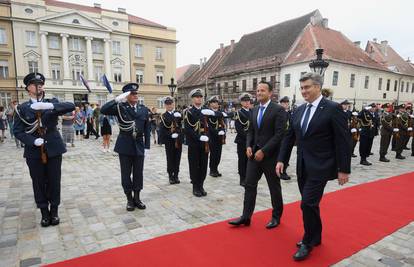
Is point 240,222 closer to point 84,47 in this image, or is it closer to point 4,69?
point 84,47

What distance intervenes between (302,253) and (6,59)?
131ft

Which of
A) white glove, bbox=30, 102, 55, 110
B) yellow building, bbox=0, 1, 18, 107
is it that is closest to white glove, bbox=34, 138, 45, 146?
white glove, bbox=30, 102, 55, 110

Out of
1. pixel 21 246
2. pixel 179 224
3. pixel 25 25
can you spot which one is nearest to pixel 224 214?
pixel 179 224

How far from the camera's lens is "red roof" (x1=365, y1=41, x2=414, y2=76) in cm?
4097

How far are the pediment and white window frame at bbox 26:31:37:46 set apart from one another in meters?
1.92

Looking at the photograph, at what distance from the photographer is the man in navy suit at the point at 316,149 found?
2.94m

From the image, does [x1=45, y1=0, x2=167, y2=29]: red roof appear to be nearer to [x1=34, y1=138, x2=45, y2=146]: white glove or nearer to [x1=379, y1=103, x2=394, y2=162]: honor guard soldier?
[x1=379, y1=103, x2=394, y2=162]: honor guard soldier

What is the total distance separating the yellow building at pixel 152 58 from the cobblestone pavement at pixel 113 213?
34160 millimetres

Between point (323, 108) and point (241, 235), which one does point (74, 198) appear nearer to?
point (241, 235)

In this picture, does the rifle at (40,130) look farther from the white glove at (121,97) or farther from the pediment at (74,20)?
the pediment at (74,20)

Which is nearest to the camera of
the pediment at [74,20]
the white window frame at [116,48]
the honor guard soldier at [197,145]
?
the honor guard soldier at [197,145]

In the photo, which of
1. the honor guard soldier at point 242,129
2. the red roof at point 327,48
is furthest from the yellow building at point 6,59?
the honor guard soldier at point 242,129

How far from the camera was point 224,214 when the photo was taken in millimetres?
4414

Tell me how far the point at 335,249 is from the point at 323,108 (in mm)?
1687
